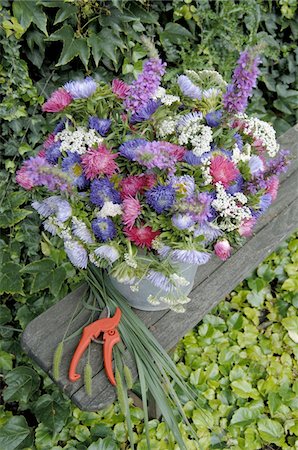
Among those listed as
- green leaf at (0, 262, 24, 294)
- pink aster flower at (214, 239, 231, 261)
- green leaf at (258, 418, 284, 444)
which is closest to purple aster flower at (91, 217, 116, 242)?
pink aster flower at (214, 239, 231, 261)

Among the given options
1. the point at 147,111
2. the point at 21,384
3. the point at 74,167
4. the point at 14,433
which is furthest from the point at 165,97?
the point at 14,433

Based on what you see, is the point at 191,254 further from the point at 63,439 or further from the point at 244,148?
the point at 63,439

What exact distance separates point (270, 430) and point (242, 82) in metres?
1.14

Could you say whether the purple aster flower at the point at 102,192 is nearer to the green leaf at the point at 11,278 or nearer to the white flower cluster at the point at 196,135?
the white flower cluster at the point at 196,135

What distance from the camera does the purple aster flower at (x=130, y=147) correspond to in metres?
1.16

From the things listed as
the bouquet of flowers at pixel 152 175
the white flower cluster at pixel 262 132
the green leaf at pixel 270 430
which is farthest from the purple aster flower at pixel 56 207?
the green leaf at pixel 270 430

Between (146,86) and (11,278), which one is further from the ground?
(146,86)

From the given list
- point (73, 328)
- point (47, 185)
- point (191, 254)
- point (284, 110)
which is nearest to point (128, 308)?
point (73, 328)

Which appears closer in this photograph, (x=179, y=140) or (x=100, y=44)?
(x=179, y=140)

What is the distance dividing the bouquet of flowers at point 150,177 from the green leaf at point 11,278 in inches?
20.9

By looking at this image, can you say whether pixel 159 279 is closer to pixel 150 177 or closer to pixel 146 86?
pixel 150 177

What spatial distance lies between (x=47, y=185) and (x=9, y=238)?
0.85m

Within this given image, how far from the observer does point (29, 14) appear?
1568 millimetres

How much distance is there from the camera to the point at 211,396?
6.00 ft
